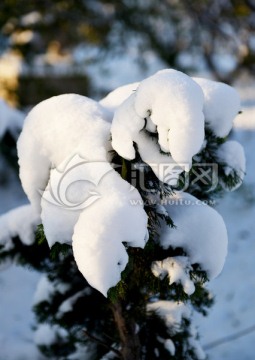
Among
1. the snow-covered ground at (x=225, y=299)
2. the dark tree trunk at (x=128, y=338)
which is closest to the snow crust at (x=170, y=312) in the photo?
the dark tree trunk at (x=128, y=338)

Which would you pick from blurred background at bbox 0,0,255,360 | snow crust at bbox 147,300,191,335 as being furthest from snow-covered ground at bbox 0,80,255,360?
snow crust at bbox 147,300,191,335

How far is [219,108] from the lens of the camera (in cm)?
165

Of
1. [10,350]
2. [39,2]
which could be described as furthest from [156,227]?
[39,2]

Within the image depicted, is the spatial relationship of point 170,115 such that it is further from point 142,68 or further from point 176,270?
point 142,68

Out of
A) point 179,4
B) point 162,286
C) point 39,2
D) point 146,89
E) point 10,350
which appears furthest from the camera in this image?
point 179,4

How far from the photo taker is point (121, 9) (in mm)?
5750

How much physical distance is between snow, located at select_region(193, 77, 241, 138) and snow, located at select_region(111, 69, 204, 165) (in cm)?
30

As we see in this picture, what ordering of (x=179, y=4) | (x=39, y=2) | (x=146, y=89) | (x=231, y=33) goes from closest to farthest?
(x=146, y=89) → (x=39, y=2) → (x=179, y=4) → (x=231, y=33)

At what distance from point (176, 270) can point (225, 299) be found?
321 centimetres

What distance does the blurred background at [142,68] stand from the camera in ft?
13.3

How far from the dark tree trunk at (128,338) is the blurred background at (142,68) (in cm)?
168

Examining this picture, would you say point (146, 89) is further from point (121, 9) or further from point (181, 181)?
point (121, 9)

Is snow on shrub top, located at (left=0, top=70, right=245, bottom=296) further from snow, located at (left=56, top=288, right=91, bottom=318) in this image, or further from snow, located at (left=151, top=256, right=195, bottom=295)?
snow, located at (left=56, top=288, right=91, bottom=318)

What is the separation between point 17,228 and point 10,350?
2121 mm
